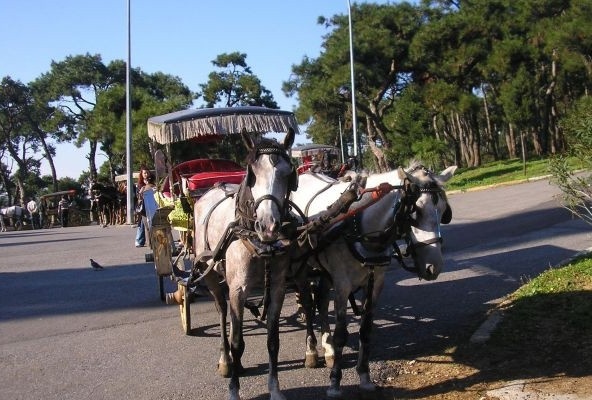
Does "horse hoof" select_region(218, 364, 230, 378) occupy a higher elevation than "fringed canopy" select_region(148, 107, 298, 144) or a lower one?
lower

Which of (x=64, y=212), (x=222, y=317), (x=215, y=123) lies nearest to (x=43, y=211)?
(x=64, y=212)

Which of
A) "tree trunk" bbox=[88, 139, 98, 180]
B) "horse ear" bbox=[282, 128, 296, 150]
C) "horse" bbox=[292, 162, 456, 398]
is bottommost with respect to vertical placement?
"horse" bbox=[292, 162, 456, 398]

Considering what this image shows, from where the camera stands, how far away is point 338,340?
531 cm

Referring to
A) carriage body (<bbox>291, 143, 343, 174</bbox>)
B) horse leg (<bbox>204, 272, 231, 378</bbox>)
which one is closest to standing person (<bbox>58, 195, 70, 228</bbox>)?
carriage body (<bbox>291, 143, 343, 174</bbox>)

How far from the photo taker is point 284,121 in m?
8.20

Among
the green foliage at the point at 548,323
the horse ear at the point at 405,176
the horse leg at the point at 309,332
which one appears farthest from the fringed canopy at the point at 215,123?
the green foliage at the point at 548,323

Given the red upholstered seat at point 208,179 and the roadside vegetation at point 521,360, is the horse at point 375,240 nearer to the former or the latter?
the roadside vegetation at point 521,360

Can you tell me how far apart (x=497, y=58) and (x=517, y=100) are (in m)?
2.62

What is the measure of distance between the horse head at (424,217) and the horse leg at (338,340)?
0.69 m

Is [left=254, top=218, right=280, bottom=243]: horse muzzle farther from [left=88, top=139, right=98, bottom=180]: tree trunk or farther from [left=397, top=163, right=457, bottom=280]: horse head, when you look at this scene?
[left=88, top=139, right=98, bottom=180]: tree trunk

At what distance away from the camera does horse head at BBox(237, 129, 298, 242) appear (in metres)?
4.56

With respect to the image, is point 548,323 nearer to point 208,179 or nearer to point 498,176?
point 208,179

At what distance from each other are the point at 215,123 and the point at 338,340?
357 cm

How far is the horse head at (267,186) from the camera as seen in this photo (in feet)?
15.0
